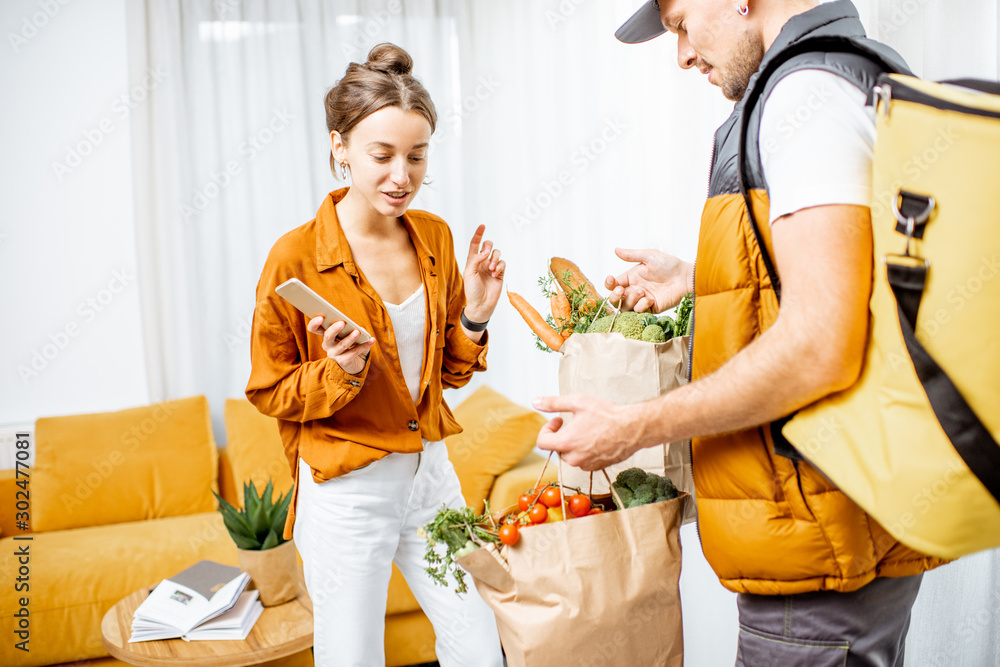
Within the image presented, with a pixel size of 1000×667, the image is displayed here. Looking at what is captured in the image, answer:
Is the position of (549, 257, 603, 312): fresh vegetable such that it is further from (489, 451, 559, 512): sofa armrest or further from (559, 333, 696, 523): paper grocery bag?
(489, 451, 559, 512): sofa armrest

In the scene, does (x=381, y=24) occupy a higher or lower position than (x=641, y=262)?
higher

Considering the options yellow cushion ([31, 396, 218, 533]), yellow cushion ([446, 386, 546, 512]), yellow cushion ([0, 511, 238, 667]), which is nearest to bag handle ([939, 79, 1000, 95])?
yellow cushion ([446, 386, 546, 512])

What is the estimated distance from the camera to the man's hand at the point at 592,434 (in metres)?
1.00

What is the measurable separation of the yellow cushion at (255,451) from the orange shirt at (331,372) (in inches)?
61.9

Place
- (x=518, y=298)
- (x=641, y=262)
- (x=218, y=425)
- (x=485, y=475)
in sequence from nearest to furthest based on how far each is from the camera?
(x=641, y=262)
(x=518, y=298)
(x=485, y=475)
(x=218, y=425)

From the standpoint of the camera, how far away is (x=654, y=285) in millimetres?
1488

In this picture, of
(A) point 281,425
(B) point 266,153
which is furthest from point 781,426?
(B) point 266,153

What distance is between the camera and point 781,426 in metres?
0.95

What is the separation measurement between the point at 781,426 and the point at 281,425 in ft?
3.85

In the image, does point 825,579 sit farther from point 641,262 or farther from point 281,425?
point 281,425

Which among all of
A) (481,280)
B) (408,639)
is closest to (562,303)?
(481,280)

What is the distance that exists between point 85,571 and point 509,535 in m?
2.32

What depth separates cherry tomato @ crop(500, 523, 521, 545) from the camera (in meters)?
1.06

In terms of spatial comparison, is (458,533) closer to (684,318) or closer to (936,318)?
(684,318)
